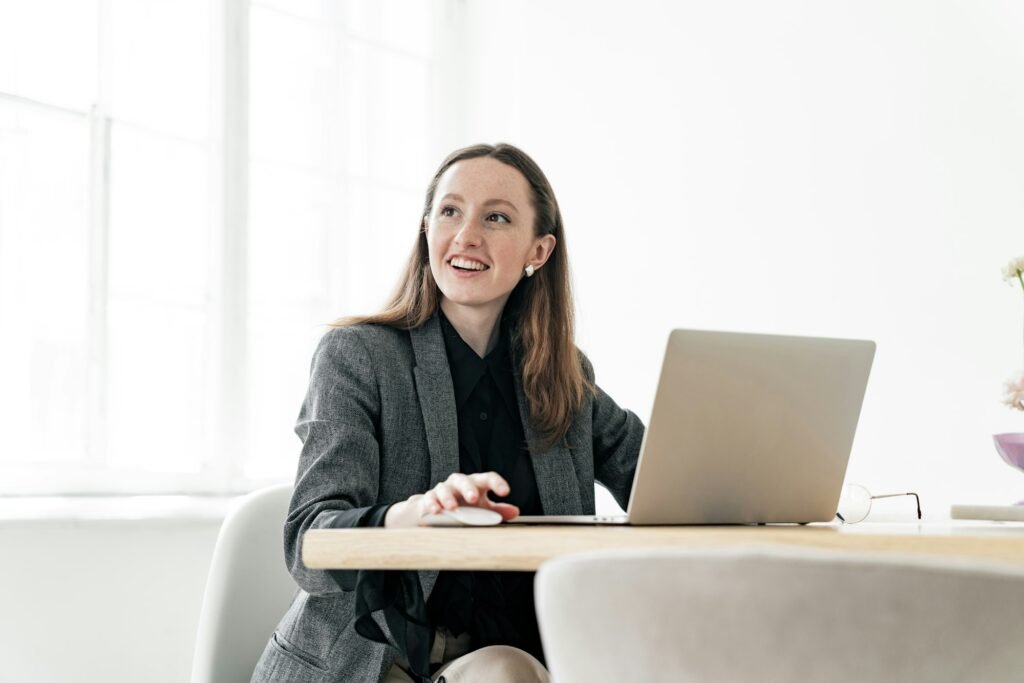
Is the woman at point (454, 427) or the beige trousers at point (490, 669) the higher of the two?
the woman at point (454, 427)

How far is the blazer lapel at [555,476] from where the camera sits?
1733 mm

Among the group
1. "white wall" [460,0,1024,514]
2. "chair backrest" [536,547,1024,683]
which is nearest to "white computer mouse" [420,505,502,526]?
"chair backrest" [536,547,1024,683]

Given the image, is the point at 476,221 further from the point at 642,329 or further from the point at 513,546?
the point at 642,329

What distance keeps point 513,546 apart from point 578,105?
2721 mm

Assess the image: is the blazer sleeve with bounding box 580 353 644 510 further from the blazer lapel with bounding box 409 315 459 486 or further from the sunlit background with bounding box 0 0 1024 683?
the sunlit background with bounding box 0 0 1024 683

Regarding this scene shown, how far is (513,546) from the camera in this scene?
2.97ft

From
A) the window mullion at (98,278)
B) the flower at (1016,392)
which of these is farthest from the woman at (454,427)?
the window mullion at (98,278)

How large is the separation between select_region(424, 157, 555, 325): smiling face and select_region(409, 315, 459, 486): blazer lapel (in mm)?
121

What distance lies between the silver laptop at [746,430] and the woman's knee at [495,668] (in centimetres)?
28

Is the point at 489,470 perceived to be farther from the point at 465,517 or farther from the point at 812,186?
the point at 812,186

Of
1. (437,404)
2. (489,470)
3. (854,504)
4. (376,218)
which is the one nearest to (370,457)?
(437,404)

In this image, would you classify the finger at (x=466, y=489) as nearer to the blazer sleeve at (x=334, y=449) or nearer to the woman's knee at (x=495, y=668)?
the blazer sleeve at (x=334, y=449)

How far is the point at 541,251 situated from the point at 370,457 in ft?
2.07

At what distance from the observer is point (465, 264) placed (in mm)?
1799
